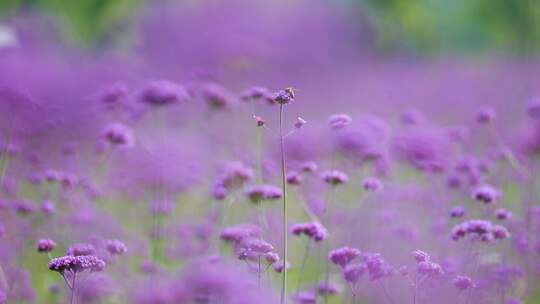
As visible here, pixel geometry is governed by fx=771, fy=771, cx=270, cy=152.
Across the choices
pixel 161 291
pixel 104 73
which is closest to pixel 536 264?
pixel 161 291

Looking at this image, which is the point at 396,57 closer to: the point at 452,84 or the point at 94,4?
the point at 452,84

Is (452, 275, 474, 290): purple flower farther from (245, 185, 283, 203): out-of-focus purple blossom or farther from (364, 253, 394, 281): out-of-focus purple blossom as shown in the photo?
(245, 185, 283, 203): out-of-focus purple blossom

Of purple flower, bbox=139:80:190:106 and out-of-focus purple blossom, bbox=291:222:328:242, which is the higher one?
purple flower, bbox=139:80:190:106

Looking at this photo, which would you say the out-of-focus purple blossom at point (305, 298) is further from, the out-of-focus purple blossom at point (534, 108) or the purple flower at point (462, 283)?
the out-of-focus purple blossom at point (534, 108)

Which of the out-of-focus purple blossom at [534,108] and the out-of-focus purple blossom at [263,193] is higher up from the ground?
the out-of-focus purple blossom at [534,108]

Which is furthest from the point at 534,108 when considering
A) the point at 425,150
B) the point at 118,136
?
the point at 118,136

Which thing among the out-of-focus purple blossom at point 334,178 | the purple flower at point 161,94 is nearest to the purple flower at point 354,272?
the out-of-focus purple blossom at point 334,178

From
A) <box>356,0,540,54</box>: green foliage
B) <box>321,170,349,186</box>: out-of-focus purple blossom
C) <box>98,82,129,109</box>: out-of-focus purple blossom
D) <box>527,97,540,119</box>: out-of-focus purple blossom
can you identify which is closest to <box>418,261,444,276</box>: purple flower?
<box>321,170,349,186</box>: out-of-focus purple blossom

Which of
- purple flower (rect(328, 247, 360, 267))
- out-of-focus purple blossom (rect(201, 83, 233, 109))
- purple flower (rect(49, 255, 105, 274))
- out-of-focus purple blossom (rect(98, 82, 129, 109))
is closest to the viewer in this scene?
purple flower (rect(49, 255, 105, 274))

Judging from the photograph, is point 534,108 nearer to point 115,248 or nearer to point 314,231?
point 314,231
